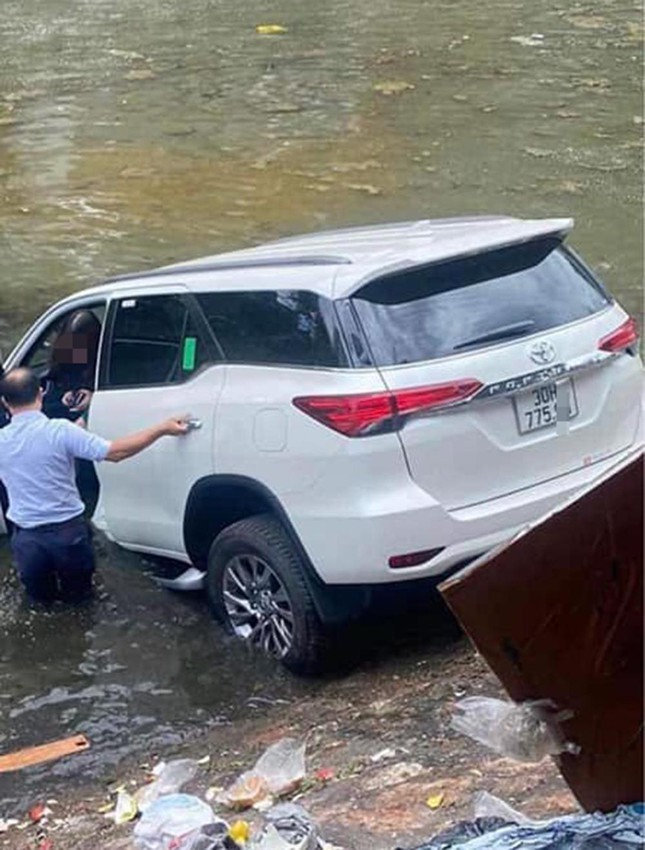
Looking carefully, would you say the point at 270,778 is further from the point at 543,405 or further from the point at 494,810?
the point at 543,405

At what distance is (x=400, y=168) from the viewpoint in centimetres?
1808

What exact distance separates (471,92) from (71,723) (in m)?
18.6

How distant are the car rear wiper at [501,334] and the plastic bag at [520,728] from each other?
2732 mm

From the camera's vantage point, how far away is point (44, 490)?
7207 mm

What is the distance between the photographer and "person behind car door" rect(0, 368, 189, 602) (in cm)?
707

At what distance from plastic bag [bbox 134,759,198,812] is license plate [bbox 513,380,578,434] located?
6.70ft

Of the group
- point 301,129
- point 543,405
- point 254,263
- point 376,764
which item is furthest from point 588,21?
point 376,764

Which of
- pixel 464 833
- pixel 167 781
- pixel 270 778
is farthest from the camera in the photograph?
pixel 167 781

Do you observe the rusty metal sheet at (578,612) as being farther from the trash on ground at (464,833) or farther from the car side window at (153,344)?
the car side window at (153,344)

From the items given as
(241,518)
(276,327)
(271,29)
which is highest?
(271,29)

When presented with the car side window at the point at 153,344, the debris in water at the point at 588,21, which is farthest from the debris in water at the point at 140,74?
the car side window at the point at 153,344

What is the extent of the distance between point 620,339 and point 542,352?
54cm

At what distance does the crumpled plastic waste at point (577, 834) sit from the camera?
10.2 feet

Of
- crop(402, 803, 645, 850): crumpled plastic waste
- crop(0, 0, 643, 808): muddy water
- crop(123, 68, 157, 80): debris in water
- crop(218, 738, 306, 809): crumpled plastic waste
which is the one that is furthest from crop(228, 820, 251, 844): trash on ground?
crop(123, 68, 157, 80): debris in water
